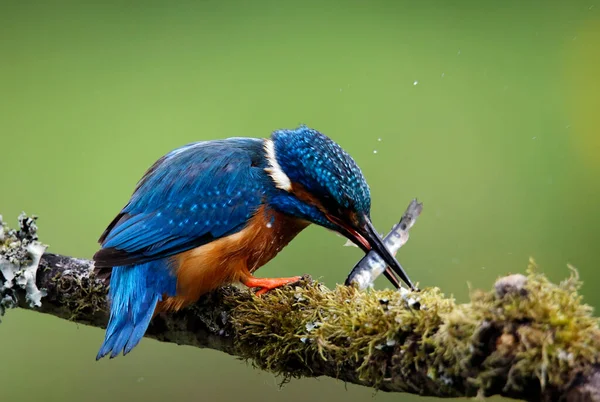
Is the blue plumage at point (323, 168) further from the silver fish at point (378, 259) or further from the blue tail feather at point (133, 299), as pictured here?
the blue tail feather at point (133, 299)

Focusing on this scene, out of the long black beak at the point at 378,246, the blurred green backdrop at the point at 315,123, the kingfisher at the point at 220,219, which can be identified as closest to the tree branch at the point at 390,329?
the kingfisher at the point at 220,219

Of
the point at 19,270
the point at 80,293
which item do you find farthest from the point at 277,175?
the point at 19,270

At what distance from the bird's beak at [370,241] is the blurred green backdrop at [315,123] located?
132 centimetres

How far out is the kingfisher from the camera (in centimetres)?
227

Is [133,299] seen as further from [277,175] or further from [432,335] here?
[432,335]

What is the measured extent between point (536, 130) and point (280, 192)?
223 cm

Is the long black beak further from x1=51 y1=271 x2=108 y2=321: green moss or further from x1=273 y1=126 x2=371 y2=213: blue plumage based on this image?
x1=51 y1=271 x2=108 y2=321: green moss

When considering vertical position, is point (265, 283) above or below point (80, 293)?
above

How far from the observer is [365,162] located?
3.95 m

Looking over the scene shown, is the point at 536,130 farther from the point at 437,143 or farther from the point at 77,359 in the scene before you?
the point at 77,359

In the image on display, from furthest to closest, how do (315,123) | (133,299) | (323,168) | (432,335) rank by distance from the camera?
1. (315,123)
2. (323,168)
3. (133,299)
4. (432,335)

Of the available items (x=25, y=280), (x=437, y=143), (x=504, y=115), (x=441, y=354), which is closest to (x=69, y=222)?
(x=25, y=280)

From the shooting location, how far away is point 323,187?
7.89 feet

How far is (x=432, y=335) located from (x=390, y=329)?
0.11m
